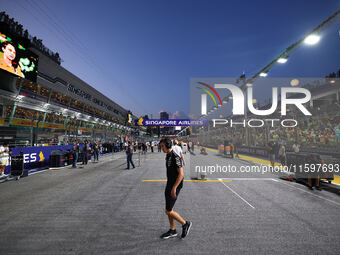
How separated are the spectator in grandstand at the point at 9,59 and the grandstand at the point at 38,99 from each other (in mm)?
184

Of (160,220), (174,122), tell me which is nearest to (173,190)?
(160,220)

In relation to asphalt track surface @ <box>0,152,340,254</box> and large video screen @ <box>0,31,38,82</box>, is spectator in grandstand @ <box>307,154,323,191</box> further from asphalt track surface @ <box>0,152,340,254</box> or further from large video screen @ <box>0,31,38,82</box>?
large video screen @ <box>0,31,38,82</box>

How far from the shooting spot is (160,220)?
3.50 metres

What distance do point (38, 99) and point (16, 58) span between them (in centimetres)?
645

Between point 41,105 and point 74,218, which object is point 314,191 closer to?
point 74,218

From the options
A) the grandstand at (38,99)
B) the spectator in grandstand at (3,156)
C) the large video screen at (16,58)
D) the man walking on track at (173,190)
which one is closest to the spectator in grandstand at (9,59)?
the large video screen at (16,58)

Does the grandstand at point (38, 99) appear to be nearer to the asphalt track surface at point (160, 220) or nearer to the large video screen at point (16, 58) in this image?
the large video screen at point (16, 58)

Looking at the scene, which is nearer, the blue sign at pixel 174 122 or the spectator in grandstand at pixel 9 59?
the spectator in grandstand at pixel 9 59

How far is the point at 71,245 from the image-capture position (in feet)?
8.69

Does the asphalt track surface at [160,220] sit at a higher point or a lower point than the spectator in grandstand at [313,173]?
lower

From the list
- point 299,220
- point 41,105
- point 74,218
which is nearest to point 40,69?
point 41,105

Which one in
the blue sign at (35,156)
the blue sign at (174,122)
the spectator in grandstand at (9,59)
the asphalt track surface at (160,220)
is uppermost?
the spectator in grandstand at (9,59)

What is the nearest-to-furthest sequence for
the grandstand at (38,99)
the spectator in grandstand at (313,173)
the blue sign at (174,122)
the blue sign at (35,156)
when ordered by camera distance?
the spectator in grandstand at (313,173) < the blue sign at (35,156) < the grandstand at (38,99) < the blue sign at (174,122)

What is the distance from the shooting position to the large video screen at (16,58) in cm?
1074
